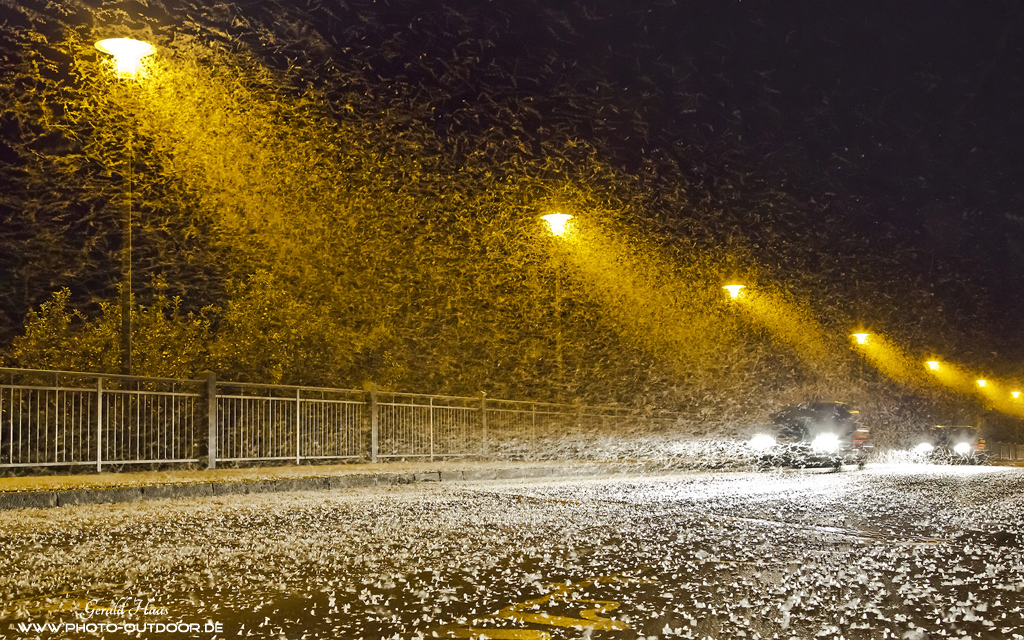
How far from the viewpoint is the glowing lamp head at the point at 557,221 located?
77.5 ft

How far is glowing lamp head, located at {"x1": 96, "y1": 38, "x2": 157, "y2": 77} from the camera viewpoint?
14.9 m

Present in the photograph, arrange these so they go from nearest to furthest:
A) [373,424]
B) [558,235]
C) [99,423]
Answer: [99,423] → [373,424] → [558,235]

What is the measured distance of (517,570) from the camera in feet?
20.5

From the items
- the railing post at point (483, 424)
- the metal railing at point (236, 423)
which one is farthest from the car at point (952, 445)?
the railing post at point (483, 424)

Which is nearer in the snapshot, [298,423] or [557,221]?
[298,423]


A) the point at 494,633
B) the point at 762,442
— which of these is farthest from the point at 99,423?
the point at 762,442

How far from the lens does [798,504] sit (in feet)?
37.8

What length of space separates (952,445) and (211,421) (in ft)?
106

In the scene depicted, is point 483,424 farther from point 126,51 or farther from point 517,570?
point 517,570

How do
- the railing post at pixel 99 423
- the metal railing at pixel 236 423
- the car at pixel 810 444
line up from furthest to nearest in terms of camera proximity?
the car at pixel 810 444 → the railing post at pixel 99 423 → the metal railing at pixel 236 423

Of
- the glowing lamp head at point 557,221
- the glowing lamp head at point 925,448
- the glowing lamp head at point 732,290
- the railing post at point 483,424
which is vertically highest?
the glowing lamp head at point 557,221

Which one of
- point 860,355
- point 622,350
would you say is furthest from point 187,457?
point 860,355

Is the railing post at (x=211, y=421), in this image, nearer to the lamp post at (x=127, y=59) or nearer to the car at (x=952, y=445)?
the lamp post at (x=127, y=59)

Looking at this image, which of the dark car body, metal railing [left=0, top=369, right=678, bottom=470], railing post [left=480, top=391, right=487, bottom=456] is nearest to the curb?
metal railing [left=0, top=369, right=678, bottom=470]
